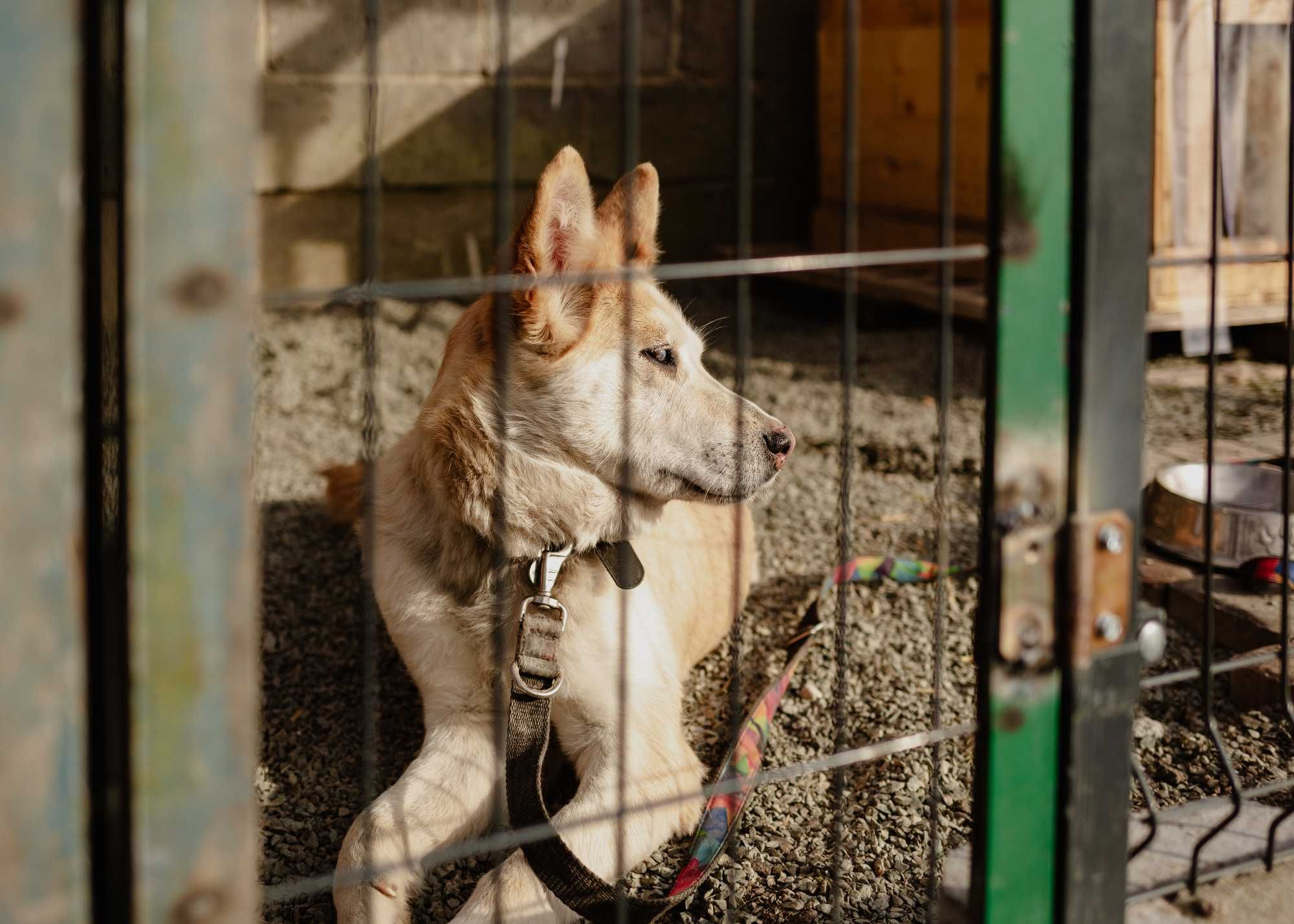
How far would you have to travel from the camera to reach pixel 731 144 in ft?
24.2

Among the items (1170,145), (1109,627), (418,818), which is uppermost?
(1170,145)

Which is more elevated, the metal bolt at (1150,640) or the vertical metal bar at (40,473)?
the vertical metal bar at (40,473)

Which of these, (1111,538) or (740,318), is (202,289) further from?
(1111,538)

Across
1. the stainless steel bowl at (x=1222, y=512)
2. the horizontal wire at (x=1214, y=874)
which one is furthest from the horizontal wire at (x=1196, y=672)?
the stainless steel bowl at (x=1222, y=512)

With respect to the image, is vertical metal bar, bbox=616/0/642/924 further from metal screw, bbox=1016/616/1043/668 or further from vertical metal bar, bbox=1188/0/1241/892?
vertical metal bar, bbox=1188/0/1241/892

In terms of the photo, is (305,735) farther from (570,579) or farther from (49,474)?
(49,474)

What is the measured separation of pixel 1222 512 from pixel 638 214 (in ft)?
5.88

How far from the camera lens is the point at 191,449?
3.22 ft

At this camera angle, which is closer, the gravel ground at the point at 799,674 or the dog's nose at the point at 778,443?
the gravel ground at the point at 799,674

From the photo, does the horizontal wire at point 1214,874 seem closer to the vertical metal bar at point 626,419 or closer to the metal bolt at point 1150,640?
the metal bolt at point 1150,640

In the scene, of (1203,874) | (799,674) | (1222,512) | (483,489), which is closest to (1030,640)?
(1203,874)

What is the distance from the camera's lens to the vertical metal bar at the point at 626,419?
126cm

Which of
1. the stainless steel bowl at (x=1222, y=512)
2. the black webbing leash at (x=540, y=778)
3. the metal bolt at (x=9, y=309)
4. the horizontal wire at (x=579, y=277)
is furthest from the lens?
the stainless steel bowl at (x=1222, y=512)

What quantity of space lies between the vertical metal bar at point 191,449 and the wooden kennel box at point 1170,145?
4213mm
